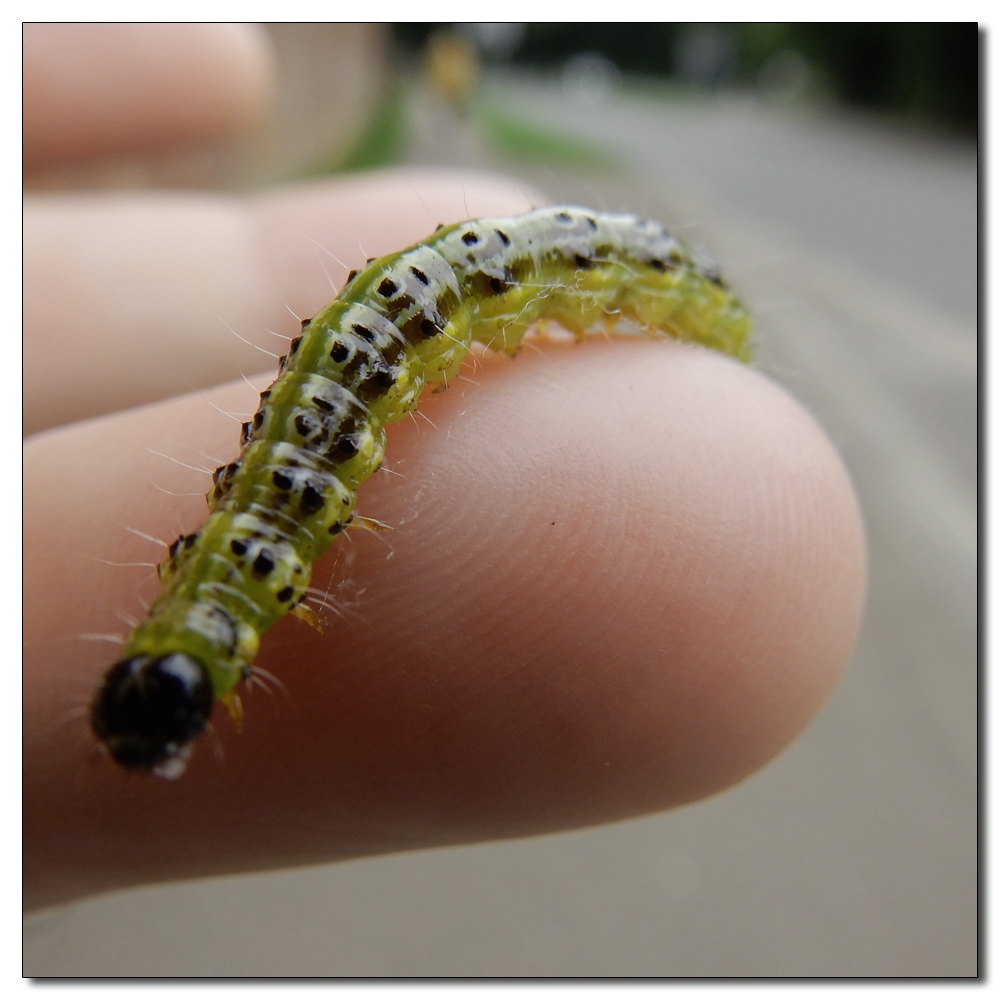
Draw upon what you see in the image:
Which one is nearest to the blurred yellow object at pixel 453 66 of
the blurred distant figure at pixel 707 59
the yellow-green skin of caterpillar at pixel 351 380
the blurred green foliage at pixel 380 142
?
the blurred green foliage at pixel 380 142

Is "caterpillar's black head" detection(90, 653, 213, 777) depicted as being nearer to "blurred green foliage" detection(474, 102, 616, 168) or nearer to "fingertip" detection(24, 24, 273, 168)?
"fingertip" detection(24, 24, 273, 168)

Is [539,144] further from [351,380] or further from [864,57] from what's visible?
[351,380]

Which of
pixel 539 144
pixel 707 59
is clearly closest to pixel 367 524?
pixel 539 144

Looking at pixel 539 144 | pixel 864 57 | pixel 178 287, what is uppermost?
pixel 864 57

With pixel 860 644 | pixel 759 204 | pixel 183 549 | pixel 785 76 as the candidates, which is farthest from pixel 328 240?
pixel 785 76

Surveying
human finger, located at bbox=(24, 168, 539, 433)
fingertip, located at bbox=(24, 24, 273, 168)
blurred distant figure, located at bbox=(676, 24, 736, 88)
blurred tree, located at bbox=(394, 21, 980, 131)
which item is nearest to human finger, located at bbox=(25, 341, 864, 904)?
human finger, located at bbox=(24, 168, 539, 433)
